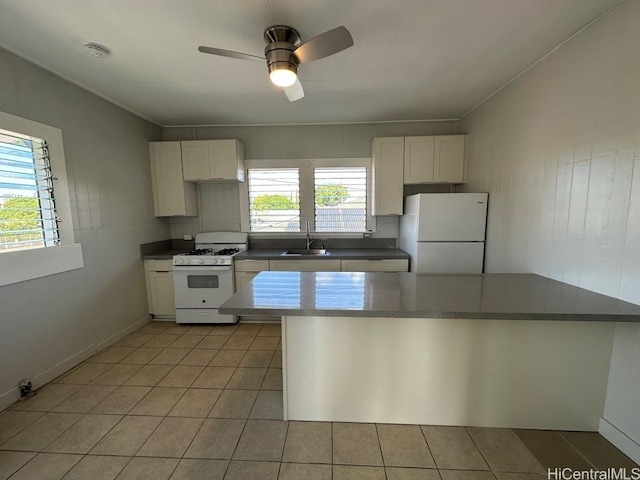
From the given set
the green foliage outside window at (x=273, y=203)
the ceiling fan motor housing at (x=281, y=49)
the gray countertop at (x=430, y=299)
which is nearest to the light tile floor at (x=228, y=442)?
the gray countertop at (x=430, y=299)

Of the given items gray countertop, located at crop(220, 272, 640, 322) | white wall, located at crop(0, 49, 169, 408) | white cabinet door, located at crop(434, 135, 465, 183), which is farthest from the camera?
white cabinet door, located at crop(434, 135, 465, 183)

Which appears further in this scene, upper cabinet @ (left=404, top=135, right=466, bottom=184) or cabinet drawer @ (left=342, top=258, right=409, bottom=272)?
upper cabinet @ (left=404, top=135, right=466, bottom=184)

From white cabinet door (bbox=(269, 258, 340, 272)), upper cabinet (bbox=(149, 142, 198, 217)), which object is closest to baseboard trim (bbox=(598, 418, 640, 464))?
white cabinet door (bbox=(269, 258, 340, 272))

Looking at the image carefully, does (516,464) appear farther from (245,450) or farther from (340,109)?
(340,109)

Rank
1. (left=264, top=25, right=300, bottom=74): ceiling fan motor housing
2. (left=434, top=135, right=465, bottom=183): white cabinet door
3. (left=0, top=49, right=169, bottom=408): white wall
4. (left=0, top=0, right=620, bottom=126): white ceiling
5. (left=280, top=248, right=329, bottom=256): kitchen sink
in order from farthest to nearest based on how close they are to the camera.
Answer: (left=280, top=248, right=329, bottom=256): kitchen sink
(left=434, top=135, right=465, bottom=183): white cabinet door
(left=0, top=49, right=169, bottom=408): white wall
(left=264, top=25, right=300, bottom=74): ceiling fan motor housing
(left=0, top=0, right=620, bottom=126): white ceiling

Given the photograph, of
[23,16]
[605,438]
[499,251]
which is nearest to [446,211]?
[499,251]

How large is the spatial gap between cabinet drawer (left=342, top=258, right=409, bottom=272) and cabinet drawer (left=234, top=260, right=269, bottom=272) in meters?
0.96

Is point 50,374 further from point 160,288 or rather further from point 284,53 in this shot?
point 284,53

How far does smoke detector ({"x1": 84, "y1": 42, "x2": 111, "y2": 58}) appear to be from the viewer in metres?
1.78

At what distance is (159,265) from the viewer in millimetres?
3236

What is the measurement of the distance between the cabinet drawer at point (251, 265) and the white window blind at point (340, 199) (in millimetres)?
901

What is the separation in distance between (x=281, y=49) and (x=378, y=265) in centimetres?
227

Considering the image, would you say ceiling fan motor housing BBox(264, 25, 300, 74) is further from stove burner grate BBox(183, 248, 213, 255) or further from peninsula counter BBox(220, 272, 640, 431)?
stove burner grate BBox(183, 248, 213, 255)

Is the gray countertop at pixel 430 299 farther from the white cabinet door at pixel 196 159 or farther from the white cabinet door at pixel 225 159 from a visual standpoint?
the white cabinet door at pixel 196 159
